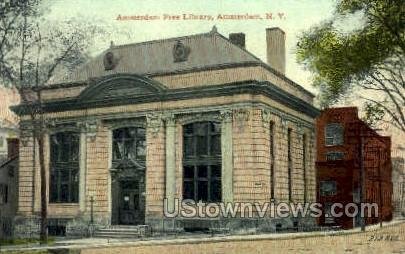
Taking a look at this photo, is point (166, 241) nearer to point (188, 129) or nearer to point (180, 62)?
point (188, 129)

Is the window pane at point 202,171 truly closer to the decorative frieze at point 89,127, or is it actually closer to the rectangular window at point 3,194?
the decorative frieze at point 89,127

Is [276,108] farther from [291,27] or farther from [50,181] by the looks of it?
[50,181]

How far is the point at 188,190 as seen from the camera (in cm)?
2158

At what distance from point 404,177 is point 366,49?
371 cm

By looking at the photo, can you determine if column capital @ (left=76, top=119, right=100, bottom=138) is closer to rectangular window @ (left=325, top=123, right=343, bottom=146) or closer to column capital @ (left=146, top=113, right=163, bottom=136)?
column capital @ (left=146, top=113, right=163, bottom=136)

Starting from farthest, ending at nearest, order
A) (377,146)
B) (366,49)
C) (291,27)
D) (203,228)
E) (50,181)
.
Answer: (50,181)
(203,228)
(377,146)
(366,49)
(291,27)

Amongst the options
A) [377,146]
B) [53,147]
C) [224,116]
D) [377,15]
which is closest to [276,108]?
[224,116]

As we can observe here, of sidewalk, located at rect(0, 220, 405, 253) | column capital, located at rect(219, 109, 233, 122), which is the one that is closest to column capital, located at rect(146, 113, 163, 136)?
column capital, located at rect(219, 109, 233, 122)

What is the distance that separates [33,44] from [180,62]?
205 inches

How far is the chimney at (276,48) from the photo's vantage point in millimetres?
17333

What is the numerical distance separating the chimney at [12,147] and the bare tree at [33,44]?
17.7ft

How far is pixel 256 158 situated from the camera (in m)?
20.7

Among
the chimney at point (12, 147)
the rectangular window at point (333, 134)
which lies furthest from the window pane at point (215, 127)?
the chimney at point (12, 147)

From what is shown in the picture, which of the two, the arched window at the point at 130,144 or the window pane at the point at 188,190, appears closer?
the window pane at the point at 188,190
